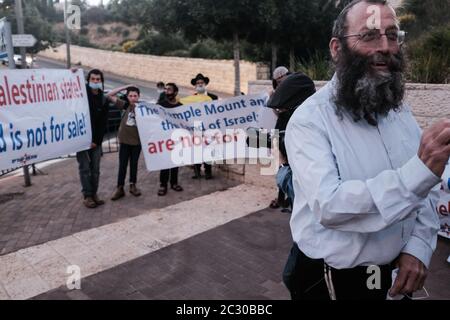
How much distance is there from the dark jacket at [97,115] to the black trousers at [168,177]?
3.38ft

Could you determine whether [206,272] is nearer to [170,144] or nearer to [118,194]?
[118,194]

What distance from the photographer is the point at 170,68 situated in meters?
28.1

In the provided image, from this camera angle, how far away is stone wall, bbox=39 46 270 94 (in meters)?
21.3

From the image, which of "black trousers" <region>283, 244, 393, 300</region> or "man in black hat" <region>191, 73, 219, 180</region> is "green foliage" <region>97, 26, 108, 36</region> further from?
"black trousers" <region>283, 244, 393, 300</region>

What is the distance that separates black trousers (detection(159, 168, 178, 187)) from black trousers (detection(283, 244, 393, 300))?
453 centimetres

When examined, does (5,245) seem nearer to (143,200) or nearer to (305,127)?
(143,200)

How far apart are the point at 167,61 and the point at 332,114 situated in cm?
2783

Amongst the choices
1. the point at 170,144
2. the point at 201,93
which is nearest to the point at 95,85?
the point at 170,144

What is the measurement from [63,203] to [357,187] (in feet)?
17.4

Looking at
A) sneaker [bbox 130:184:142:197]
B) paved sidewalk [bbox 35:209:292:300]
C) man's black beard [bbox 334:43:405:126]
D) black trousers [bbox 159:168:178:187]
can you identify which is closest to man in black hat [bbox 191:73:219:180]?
black trousers [bbox 159:168:178:187]

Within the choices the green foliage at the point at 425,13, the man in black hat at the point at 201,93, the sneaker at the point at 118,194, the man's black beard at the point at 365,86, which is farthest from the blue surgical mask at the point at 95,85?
the green foliage at the point at 425,13

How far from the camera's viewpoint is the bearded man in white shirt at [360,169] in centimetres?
130
